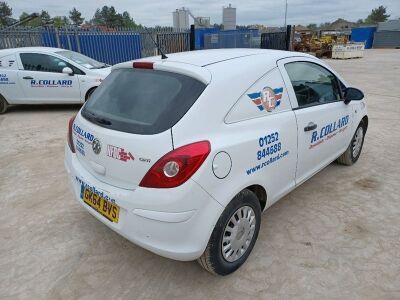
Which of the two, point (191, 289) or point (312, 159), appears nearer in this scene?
point (191, 289)

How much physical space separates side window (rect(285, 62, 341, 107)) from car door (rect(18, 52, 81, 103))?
5673 mm

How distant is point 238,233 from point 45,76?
6561mm

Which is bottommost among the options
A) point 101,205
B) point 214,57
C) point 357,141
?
point 357,141

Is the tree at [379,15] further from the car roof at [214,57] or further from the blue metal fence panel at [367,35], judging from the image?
the car roof at [214,57]

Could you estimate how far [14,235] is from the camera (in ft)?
9.57

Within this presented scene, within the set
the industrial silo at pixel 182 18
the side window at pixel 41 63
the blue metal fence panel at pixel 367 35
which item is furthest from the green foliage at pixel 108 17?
the side window at pixel 41 63

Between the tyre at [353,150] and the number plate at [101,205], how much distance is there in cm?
312

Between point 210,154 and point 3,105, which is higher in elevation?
point 210,154

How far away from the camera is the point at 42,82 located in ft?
23.9

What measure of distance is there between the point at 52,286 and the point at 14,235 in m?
0.86

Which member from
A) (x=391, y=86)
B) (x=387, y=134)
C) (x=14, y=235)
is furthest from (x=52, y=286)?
(x=391, y=86)

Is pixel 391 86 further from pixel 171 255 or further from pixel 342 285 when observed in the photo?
pixel 171 255

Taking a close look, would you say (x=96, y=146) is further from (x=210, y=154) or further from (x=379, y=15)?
(x=379, y=15)

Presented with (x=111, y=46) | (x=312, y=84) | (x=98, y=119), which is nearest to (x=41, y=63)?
(x=98, y=119)
